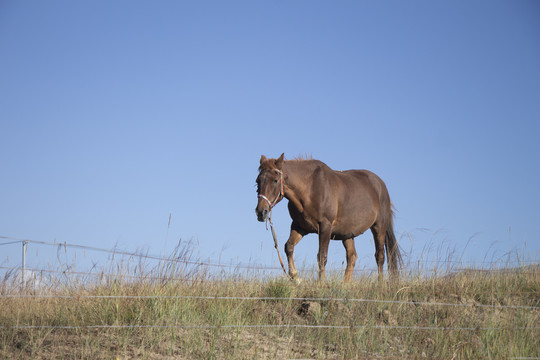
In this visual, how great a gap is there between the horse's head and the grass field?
4.41 feet

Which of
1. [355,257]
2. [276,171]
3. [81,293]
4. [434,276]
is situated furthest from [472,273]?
[81,293]

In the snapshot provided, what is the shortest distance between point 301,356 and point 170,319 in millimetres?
1590

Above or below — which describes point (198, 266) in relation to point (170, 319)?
above

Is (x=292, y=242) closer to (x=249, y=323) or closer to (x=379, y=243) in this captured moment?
(x=379, y=243)

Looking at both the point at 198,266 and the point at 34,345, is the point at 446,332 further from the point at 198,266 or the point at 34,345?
the point at 34,345

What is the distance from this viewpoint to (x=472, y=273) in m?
9.53

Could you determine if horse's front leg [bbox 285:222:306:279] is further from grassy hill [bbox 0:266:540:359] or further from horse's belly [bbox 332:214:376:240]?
grassy hill [bbox 0:266:540:359]

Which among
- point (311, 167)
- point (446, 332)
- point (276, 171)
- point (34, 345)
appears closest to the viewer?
point (34, 345)

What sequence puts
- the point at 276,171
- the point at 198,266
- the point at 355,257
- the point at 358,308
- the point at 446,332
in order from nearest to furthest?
the point at 446,332
the point at 358,308
the point at 198,266
the point at 276,171
the point at 355,257

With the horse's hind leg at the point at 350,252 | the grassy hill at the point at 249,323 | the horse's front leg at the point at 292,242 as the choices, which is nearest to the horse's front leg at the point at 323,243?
the horse's front leg at the point at 292,242

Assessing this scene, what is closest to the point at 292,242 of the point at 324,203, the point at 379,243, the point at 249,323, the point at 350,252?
the point at 324,203

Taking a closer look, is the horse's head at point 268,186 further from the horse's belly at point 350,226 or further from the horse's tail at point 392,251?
the horse's tail at point 392,251

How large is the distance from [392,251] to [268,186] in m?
3.66

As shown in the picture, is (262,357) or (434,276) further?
(434,276)
